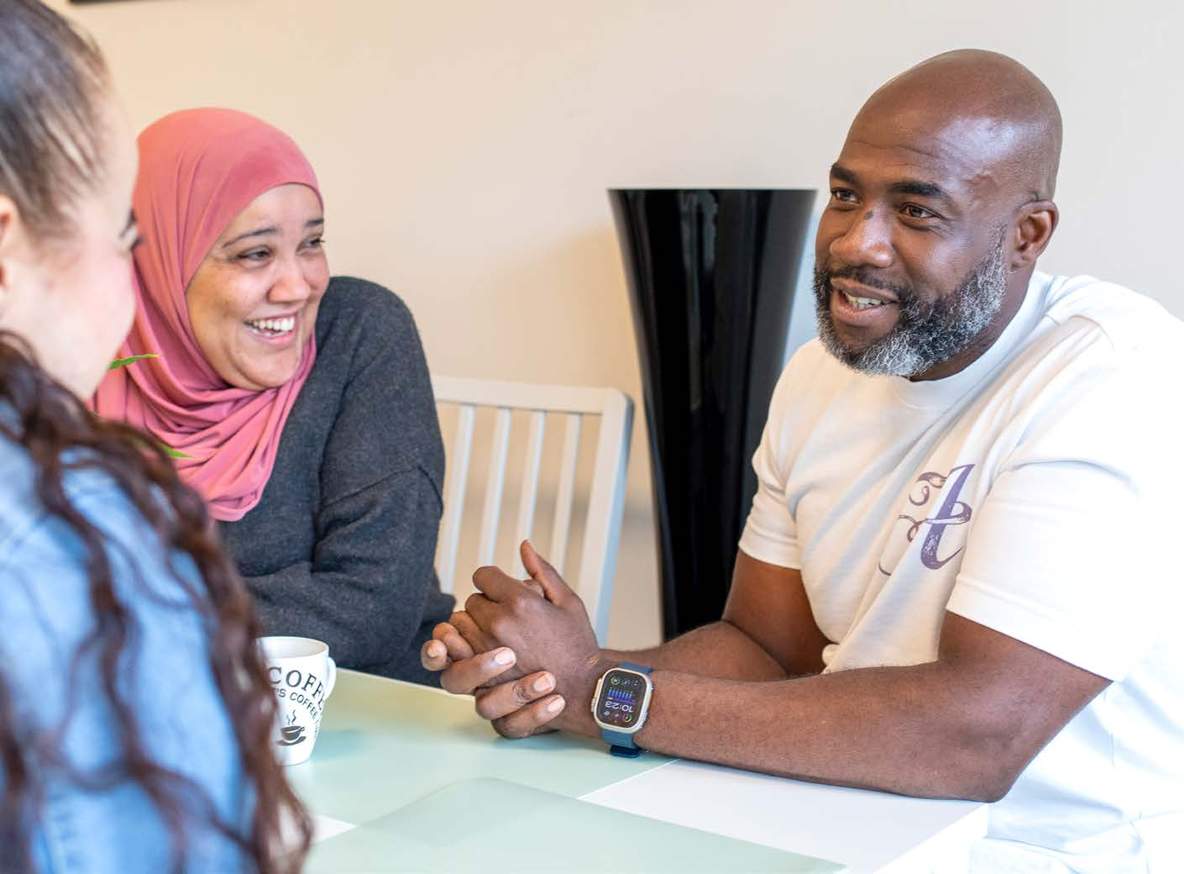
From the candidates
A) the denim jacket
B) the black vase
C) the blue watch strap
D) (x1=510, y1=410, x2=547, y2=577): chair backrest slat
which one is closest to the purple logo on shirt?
the blue watch strap

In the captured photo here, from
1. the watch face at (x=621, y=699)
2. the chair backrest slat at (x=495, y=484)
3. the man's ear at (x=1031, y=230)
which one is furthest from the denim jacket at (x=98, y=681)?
the chair backrest slat at (x=495, y=484)

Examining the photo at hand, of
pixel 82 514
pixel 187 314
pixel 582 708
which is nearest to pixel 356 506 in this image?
pixel 187 314

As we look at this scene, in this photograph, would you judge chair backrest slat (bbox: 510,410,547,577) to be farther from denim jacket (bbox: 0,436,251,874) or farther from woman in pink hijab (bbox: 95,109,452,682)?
denim jacket (bbox: 0,436,251,874)

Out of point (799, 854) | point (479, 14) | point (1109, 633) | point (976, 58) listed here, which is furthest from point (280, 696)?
point (479, 14)

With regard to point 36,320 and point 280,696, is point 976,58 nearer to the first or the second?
point 280,696

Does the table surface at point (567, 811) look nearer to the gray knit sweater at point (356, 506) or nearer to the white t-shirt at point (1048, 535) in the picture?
the white t-shirt at point (1048, 535)

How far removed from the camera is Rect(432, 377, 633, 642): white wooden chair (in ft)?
6.64

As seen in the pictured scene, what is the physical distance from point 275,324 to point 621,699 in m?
0.85

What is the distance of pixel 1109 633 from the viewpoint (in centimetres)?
123

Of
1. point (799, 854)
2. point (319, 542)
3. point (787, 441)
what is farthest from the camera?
point (319, 542)

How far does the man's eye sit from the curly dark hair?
100 cm

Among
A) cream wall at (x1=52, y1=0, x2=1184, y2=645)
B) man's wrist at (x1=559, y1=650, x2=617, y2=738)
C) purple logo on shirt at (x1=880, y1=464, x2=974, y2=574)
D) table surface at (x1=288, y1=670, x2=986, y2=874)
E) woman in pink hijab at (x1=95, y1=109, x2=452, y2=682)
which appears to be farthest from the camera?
cream wall at (x1=52, y1=0, x2=1184, y2=645)

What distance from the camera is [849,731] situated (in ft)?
3.96

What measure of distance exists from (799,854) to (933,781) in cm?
22
